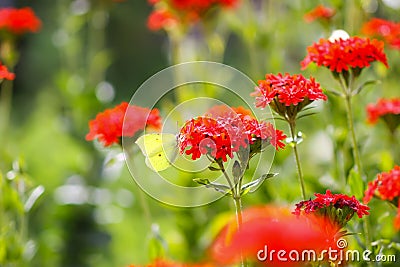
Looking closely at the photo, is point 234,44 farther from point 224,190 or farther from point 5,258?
point 224,190

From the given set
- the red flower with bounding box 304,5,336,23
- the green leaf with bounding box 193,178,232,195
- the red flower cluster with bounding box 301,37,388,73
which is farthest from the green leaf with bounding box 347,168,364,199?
the red flower with bounding box 304,5,336,23

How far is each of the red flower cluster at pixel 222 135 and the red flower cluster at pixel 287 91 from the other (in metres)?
0.04

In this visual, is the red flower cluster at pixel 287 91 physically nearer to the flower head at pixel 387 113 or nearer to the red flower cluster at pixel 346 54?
the red flower cluster at pixel 346 54

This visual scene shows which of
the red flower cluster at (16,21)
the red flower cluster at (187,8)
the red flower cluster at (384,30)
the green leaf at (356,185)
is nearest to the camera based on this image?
the green leaf at (356,185)

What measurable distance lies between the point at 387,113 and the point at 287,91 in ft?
1.29

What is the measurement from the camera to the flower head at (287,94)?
2.63 ft

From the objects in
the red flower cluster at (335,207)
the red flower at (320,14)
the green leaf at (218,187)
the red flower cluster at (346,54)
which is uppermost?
the red flower at (320,14)

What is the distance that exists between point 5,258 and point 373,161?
820mm

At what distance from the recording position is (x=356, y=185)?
101 centimetres

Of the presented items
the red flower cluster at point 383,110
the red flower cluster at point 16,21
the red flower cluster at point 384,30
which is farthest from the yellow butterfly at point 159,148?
the red flower cluster at point 16,21

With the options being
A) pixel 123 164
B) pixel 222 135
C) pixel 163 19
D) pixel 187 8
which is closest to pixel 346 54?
pixel 222 135

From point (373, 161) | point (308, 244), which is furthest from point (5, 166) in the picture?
point (308, 244)

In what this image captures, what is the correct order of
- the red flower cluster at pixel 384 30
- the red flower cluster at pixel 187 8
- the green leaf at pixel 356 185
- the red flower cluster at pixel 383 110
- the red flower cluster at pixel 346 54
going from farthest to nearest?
the red flower cluster at pixel 187 8 < the red flower cluster at pixel 384 30 < the red flower cluster at pixel 383 110 < the green leaf at pixel 356 185 < the red flower cluster at pixel 346 54

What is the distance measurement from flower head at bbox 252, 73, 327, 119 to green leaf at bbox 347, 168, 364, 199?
219mm
